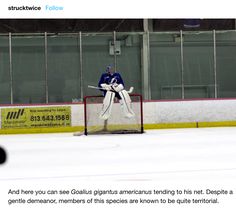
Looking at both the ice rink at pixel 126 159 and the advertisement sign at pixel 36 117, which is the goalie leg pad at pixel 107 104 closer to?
the advertisement sign at pixel 36 117

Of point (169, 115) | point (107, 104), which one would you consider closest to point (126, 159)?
point (107, 104)

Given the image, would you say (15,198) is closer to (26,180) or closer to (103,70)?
(26,180)

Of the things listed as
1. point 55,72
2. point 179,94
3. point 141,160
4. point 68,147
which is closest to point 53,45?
point 55,72

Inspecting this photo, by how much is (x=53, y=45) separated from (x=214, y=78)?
4957 mm

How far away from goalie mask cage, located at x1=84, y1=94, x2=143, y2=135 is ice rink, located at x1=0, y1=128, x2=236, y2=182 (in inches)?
78.2

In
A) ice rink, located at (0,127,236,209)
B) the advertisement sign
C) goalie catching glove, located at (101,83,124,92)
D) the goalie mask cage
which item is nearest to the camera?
ice rink, located at (0,127,236,209)

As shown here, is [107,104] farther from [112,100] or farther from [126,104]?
[126,104]

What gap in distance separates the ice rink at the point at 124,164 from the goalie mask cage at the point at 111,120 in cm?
207

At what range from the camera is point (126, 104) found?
1232cm

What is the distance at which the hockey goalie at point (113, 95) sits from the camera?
12.2 m

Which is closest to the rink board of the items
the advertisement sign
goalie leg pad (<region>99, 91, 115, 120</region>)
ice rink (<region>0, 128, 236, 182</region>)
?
the advertisement sign

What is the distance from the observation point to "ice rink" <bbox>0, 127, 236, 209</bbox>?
15.8 ft

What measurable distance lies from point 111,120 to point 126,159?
212 inches

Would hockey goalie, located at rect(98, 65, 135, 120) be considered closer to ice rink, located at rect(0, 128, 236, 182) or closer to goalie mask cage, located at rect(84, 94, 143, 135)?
goalie mask cage, located at rect(84, 94, 143, 135)
